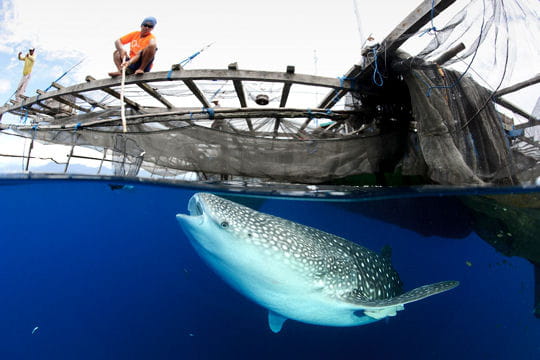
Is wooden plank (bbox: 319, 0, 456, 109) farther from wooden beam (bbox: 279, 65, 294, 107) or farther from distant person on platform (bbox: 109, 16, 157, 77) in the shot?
distant person on platform (bbox: 109, 16, 157, 77)

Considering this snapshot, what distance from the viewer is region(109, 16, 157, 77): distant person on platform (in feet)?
17.4

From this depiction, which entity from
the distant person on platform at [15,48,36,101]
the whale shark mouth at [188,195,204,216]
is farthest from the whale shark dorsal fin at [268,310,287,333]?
the distant person on platform at [15,48,36,101]

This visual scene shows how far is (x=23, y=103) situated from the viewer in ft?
22.6

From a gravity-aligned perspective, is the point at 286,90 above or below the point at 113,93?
above

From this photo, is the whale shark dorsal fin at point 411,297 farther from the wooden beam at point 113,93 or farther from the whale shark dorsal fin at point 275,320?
the wooden beam at point 113,93

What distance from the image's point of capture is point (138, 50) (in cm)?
587

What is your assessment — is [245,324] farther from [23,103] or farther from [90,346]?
[23,103]

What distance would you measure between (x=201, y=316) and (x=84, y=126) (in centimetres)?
661

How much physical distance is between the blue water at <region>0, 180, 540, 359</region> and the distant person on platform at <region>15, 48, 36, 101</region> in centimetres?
371

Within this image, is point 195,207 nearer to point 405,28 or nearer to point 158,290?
point 405,28

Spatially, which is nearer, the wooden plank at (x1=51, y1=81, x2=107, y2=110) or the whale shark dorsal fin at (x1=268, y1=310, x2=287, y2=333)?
the whale shark dorsal fin at (x1=268, y1=310, x2=287, y2=333)

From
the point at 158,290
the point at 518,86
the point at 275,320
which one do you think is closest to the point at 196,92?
the point at 275,320

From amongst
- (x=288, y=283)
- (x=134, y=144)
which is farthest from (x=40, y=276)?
(x=288, y=283)

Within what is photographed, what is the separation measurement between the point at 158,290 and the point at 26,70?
10.1 metres
